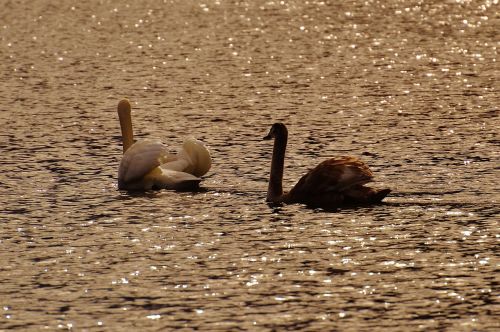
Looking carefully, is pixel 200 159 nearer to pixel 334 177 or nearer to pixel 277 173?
pixel 277 173

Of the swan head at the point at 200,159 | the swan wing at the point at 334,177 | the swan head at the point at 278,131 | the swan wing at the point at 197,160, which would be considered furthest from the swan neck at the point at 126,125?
the swan wing at the point at 334,177

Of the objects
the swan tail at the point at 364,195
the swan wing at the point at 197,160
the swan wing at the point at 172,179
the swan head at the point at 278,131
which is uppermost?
the swan head at the point at 278,131

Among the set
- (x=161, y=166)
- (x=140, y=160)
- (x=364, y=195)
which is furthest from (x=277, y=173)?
(x=161, y=166)

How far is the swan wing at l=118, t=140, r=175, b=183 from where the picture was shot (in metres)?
20.8

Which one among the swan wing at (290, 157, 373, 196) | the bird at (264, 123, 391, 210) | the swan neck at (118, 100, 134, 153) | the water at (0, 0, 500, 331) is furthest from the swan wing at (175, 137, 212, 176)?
the swan wing at (290, 157, 373, 196)

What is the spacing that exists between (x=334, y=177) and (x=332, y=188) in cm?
18

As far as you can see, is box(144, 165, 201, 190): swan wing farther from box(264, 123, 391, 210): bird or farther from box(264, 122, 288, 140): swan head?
box(264, 123, 391, 210): bird

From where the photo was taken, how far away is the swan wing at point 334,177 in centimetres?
1948

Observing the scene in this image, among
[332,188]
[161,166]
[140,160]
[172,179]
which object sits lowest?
[332,188]

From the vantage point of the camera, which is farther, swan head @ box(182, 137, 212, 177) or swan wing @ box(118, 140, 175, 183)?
swan head @ box(182, 137, 212, 177)

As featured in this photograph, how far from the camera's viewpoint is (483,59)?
35031mm

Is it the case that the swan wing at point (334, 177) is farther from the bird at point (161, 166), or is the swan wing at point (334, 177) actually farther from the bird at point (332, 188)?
the bird at point (161, 166)

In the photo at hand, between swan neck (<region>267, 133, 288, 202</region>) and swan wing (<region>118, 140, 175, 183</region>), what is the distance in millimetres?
1697

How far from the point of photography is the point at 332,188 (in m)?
19.5
